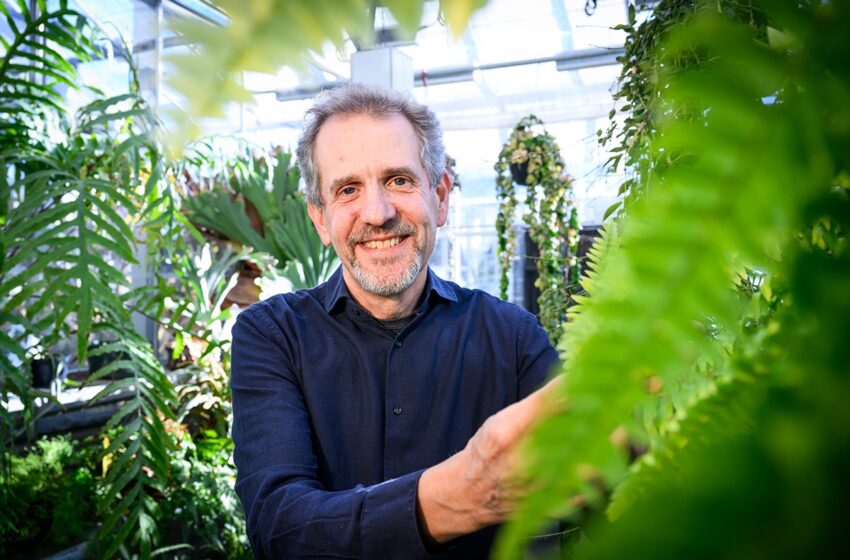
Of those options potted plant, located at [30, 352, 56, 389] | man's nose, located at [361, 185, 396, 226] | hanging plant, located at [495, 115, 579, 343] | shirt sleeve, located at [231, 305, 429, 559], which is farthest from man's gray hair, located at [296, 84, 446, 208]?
hanging plant, located at [495, 115, 579, 343]

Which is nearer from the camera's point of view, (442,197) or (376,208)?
(376,208)

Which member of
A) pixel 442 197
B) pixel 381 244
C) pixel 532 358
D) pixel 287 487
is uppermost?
pixel 442 197

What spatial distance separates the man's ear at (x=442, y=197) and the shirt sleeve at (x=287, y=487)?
1.55 ft

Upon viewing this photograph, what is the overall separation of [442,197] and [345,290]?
38 cm

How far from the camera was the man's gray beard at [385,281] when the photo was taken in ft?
4.71

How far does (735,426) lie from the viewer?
28cm

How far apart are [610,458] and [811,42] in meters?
0.09

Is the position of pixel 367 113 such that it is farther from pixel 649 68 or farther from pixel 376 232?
pixel 649 68

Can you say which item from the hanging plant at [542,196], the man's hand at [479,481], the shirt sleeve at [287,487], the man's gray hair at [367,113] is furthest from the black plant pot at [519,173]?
the man's hand at [479,481]

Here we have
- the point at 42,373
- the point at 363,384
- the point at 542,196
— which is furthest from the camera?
the point at 542,196

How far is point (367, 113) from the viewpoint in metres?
1.47

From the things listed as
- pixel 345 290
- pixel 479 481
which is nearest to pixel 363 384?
pixel 345 290

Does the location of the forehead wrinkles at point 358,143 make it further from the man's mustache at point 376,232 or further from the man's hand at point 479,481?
the man's hand at point 479,481

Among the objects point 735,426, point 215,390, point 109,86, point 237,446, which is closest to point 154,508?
point 237,446
